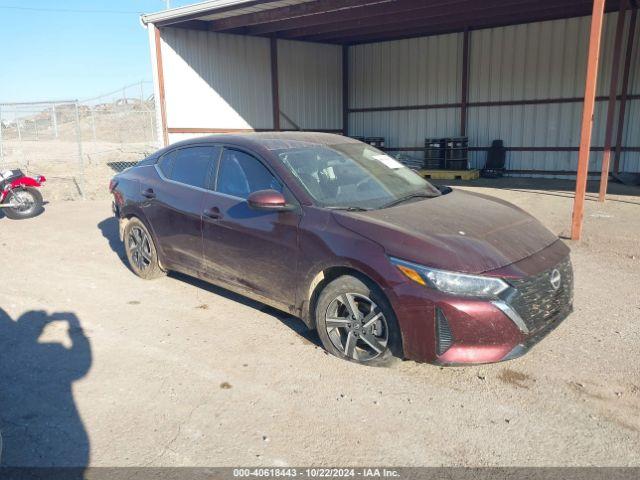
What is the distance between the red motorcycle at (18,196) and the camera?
9617 millimetres

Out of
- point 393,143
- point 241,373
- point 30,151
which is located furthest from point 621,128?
point 30,151

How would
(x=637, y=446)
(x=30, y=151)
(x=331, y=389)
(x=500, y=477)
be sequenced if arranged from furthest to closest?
(x=30, y=151), (x=331, y=389), (x=637, y=446), (x=500, y=477)

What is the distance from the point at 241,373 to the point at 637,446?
8.01 ft

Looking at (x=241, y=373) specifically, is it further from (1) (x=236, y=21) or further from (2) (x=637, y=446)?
(1) (x=236, y=21)

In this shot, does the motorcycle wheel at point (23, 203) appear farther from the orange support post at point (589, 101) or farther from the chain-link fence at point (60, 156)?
the orange support post at point (589, 101)

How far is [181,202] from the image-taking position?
495 cm

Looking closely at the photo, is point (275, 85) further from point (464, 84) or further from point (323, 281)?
point (323, 281)

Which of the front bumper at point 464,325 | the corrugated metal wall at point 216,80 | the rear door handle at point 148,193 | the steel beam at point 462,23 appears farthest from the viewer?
the steel beam at point 462,23

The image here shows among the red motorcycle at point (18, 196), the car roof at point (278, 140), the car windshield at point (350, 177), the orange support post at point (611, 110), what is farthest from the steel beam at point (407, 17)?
the car windshield at point (350, 177)

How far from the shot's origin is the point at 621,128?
13867 mm

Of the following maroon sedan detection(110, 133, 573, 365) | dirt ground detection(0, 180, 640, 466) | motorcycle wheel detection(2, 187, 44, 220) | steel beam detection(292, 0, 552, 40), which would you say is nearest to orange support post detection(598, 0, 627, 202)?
steel beam detection(292, 0, 552, 40)

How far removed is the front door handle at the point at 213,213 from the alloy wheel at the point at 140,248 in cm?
129

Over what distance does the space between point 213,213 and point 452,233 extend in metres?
2.16

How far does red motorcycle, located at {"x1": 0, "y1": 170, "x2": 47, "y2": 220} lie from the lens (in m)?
9.62
